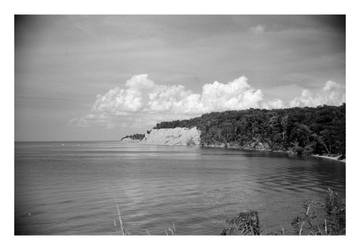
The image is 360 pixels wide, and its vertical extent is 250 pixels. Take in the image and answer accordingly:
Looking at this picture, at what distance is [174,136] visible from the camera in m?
68.5

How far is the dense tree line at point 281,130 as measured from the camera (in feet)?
91.7

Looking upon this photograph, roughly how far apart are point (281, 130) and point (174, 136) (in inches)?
1317

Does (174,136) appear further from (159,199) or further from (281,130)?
(159,199)

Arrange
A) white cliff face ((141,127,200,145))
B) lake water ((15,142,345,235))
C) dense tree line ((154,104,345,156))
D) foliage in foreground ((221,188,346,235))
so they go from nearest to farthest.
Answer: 1. foliage in foreground ((221,188,346,235))
2. lake water ((15,142,345,235))
3. dense tree line ((154,104,345,156))
4. white cliff face ((141,127,200,145))

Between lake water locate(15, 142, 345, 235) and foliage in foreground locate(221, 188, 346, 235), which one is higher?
foliage in foreground locate(221, 188, 346, 235)

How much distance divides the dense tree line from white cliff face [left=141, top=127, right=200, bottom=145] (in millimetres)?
3835

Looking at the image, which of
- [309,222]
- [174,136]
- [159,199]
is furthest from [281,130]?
[174,136]

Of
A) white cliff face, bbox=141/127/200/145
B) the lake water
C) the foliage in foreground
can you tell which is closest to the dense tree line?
white cliff face, bbox=141/127/200/145

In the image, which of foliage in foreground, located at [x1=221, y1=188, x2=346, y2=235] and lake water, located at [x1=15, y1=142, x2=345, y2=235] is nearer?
foliage in foreground, located at [x1=221, y1=188, x2=346, y2=235]

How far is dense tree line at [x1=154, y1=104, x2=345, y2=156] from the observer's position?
27938mm

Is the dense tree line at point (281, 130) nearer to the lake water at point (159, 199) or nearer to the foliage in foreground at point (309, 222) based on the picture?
the lake water at point (159, 199)

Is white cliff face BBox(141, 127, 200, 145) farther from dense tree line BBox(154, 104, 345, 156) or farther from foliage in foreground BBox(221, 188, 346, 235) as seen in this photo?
foliage in foreground BBox(221, 188, 346, 235)
